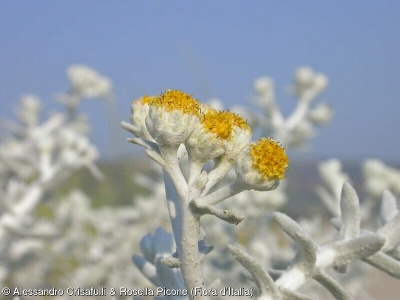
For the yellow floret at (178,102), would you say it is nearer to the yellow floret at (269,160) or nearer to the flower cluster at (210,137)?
the flower cluster at (210,137)

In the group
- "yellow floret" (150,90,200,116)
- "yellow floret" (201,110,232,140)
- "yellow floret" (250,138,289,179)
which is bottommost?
"yellow floret" (250,138,289,179)

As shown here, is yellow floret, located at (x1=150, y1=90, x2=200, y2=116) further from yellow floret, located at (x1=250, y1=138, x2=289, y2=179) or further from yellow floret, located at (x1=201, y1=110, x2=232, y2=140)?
yellow floret, located at (x1=250, y1=138, x2=289, y2=179)

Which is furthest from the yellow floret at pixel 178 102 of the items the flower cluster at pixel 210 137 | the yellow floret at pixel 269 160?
the yellow floret at pixel 269 160

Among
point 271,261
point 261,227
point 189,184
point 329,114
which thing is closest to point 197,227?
point 189,184

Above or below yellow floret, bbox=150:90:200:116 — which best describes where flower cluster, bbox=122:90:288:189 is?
below

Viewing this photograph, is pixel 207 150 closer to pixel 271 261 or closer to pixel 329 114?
pixel 271 261

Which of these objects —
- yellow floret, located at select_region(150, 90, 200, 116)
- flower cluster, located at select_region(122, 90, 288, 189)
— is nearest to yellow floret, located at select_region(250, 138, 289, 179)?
flower cluster, located at select_region(122, 90, 288, 189)
